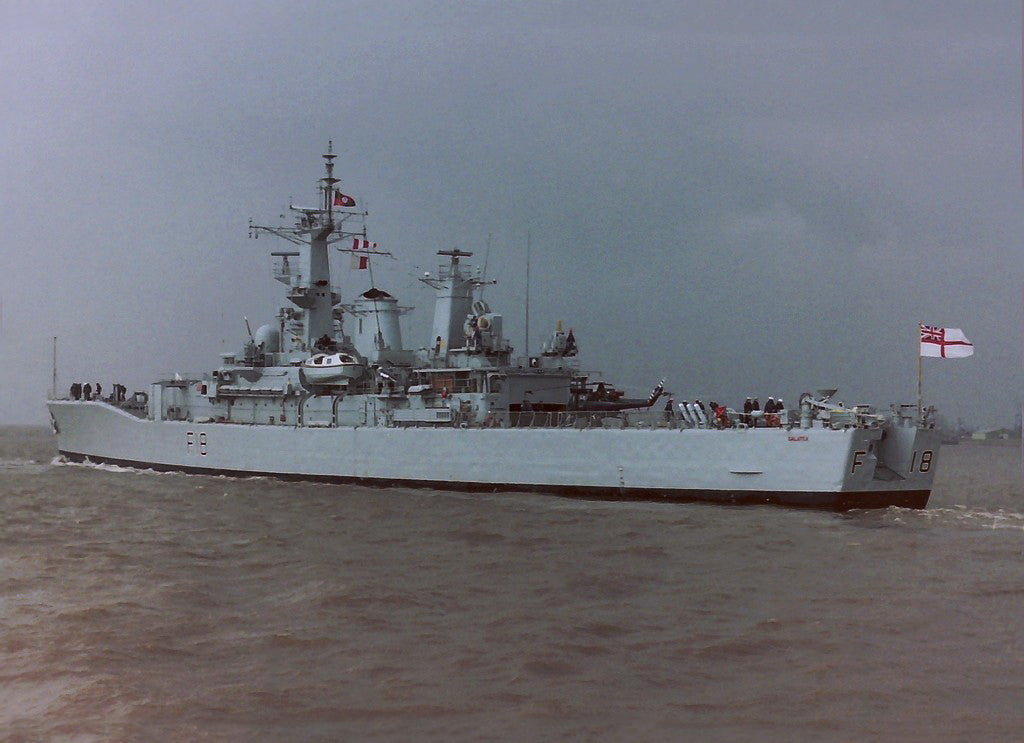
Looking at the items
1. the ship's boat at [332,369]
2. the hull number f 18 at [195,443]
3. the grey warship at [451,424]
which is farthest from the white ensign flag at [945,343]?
the hull number f 18 at [195,443]

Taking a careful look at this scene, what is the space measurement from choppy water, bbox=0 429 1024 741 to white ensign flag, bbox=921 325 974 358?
14.4 feet

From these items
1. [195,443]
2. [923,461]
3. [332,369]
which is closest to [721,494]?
[923,461]

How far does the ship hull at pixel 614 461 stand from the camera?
81.1ft

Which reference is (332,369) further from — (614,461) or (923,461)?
(923,461)

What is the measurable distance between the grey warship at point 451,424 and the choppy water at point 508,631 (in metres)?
3.28

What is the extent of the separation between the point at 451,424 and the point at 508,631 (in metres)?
20.0

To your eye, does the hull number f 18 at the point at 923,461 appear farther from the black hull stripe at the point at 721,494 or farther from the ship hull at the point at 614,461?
the black hull stripe at the point at 721,494

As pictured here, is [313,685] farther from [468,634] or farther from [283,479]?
[283,479]

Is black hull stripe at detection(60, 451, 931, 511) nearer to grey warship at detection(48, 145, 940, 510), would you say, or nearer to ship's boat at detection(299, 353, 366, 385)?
grey warship at detection(48, 145, 940, 510)

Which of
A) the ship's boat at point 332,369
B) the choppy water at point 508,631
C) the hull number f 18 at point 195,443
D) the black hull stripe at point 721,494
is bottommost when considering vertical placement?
the choppy water at point 508,631

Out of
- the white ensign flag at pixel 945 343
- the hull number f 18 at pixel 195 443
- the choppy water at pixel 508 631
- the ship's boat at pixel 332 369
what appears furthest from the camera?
the hull number f 18 at pixel 195 443

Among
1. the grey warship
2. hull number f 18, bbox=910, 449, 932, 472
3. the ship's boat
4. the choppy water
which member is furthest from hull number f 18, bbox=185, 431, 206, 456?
hull number f 18, bbox=910, 449, 932, 472

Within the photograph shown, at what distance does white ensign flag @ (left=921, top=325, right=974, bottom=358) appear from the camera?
958 inches

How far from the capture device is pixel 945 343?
2434 cm
